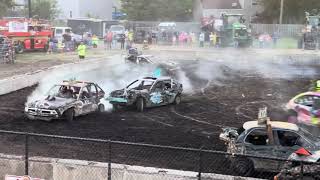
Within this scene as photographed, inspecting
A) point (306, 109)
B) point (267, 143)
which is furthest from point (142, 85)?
point (267, 143)

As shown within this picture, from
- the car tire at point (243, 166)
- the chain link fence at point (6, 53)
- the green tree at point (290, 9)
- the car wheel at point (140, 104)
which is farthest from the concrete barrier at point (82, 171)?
the green tree at point (290, 9)

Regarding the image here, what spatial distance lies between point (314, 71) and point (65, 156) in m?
25.8

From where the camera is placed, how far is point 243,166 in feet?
38.2

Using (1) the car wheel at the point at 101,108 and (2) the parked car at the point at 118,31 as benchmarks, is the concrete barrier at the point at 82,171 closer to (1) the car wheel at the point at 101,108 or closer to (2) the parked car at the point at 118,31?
(1) the car wheel at the point at 101,108

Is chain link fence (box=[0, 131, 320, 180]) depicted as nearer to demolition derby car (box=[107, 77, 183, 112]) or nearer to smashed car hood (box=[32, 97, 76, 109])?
smashed car hood (box=[32, 97, 76, 109])

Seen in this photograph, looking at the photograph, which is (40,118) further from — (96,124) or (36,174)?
(36,174)

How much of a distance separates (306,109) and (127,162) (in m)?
7.08

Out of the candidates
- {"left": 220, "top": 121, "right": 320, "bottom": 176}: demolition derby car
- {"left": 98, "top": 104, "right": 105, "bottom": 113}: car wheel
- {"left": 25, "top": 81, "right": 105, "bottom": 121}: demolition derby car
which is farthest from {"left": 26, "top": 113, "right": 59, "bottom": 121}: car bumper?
{"left": 220, "top": 121, "right": 320, "bottom": 176}: demolition derby car

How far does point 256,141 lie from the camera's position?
1220 cm

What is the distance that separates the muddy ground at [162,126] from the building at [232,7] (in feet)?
148

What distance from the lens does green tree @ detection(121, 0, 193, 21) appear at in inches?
2844

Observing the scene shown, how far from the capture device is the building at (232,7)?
2830 inches

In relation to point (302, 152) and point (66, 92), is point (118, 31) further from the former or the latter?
point (302, 152)

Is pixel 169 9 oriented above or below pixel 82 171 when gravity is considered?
above
